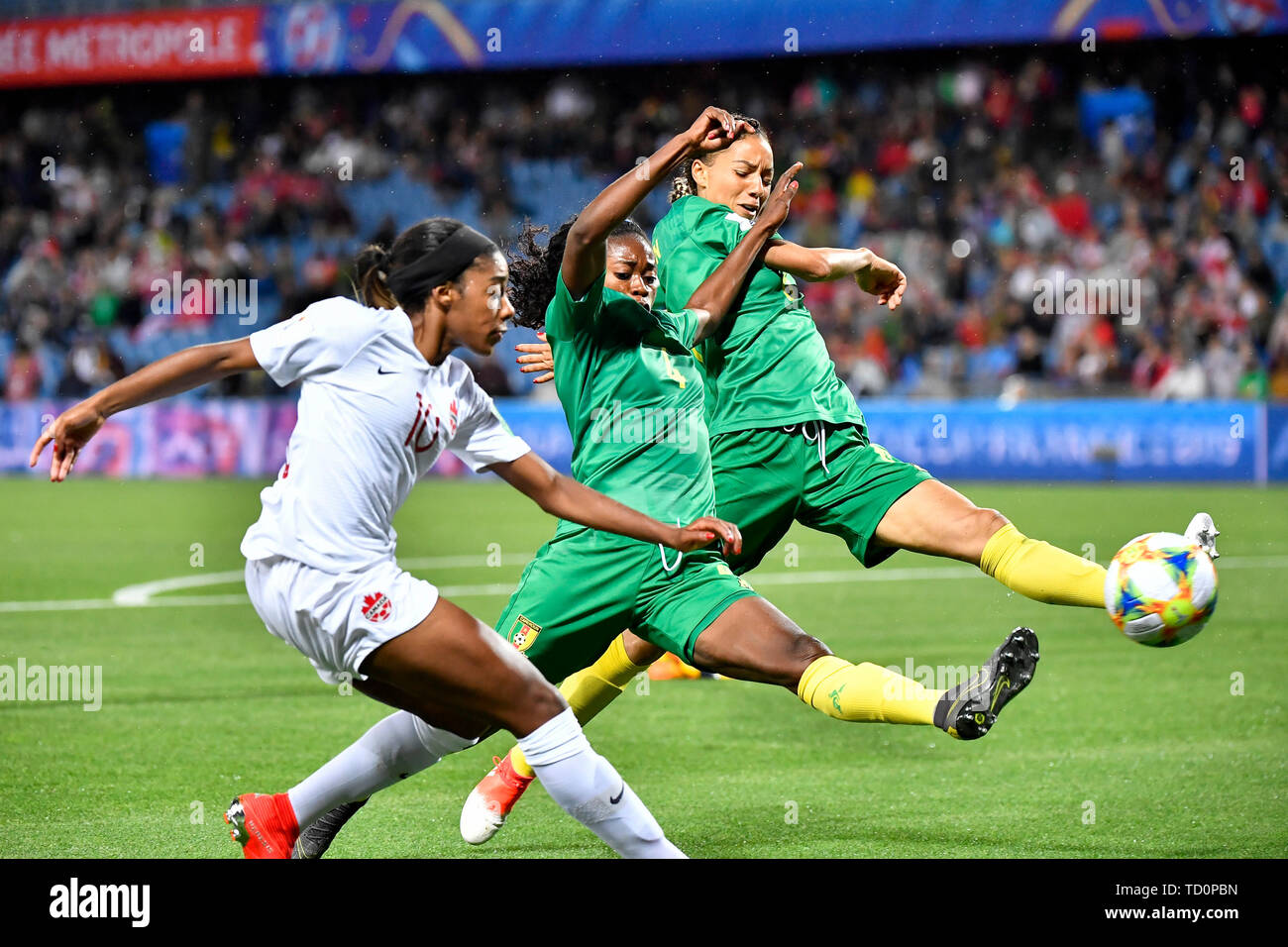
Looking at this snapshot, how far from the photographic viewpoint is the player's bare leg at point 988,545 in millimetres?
5168

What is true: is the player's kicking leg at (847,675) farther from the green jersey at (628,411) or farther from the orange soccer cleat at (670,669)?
the orange soccer cleat at (670,669)

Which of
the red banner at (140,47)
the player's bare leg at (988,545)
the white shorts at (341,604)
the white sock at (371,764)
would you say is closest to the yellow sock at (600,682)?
the player's bare leg at (988,545)

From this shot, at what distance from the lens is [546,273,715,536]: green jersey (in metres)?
4.85

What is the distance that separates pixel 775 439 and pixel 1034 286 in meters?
17.5

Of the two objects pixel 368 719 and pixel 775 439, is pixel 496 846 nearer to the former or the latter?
pixel 775 439

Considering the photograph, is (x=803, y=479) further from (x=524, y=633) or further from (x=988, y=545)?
(x=524, y=633)

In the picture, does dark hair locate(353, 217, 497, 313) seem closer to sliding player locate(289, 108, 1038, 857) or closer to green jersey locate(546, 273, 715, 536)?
sliding player locate(289, 108, 1038, 857)

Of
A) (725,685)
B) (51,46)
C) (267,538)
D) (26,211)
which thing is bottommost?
(725,685)

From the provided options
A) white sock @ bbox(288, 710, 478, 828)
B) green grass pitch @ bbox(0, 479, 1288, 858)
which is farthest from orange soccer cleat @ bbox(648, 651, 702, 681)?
white sock @ bbox(288, 710, 478, 828)

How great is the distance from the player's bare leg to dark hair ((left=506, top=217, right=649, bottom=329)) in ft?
4.30

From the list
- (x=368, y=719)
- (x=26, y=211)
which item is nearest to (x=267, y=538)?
(x=368, y=719)

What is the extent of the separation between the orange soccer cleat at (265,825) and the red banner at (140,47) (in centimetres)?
2432

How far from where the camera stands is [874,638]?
361 inches

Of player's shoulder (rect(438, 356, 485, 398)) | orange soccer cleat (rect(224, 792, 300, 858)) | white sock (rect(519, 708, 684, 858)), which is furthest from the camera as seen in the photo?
orange soccer cleat (rect(224, 792, 300, 858))
